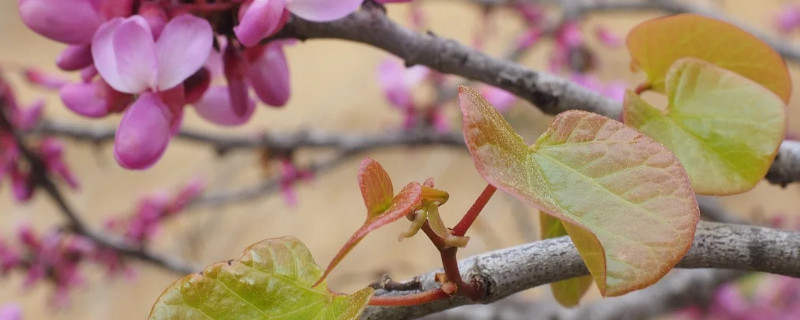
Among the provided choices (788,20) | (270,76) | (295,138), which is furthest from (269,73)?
(788,20)

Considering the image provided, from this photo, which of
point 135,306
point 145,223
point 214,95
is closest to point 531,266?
point 214,95

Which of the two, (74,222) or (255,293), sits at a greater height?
(255,293)

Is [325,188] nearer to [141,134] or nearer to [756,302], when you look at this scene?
[756,302]

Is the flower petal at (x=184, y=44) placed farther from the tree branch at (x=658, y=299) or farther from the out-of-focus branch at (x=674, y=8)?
the out-of-focus branch at (x=674, y=8)

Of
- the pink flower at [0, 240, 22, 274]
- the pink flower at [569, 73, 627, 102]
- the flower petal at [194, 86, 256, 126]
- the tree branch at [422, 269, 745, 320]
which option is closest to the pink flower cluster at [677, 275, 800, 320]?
the tree branch at [422, 269, 745, 320]

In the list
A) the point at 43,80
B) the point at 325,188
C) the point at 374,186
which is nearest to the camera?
the point at 374,186

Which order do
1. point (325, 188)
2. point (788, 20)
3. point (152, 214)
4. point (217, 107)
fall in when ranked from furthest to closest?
point (325, 188) → point (788, 20) → point (152, 214) → point (217, 107)

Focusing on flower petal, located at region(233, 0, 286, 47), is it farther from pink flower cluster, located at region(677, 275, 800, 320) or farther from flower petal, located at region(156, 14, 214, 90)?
pink flower cluster, located at region(677, 275, 800, 320)
